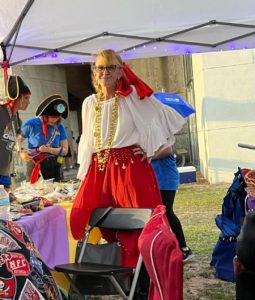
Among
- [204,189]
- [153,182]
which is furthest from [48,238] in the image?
[204,189]

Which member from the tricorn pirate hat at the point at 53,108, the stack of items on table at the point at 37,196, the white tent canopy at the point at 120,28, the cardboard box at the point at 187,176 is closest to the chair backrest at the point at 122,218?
the stack of items on table at the point at 37,196

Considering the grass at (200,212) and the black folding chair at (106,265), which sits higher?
the black folding chair at (106,265)

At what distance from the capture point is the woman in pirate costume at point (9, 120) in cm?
303

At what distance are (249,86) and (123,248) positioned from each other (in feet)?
22.1

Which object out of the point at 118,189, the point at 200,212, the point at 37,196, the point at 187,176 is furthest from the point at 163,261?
the point at 187,176

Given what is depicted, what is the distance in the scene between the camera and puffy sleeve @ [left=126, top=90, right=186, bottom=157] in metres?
2.82

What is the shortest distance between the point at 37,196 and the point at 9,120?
54cm

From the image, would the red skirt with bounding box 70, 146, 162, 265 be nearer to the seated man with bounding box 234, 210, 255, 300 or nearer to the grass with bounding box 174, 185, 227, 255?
the seated man with bounding box 234, 210, 255, 300

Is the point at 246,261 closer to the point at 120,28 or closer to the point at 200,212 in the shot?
the point at 120,28

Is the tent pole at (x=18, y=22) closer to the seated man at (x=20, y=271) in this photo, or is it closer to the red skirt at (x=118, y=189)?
the red skirt at (x=118, y=189)

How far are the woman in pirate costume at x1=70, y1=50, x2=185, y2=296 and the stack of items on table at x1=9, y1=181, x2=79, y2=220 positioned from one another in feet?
0.80

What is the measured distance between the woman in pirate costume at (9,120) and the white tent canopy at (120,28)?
794 millimetres

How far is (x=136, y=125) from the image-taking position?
2.82m

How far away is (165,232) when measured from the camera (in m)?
1.51
